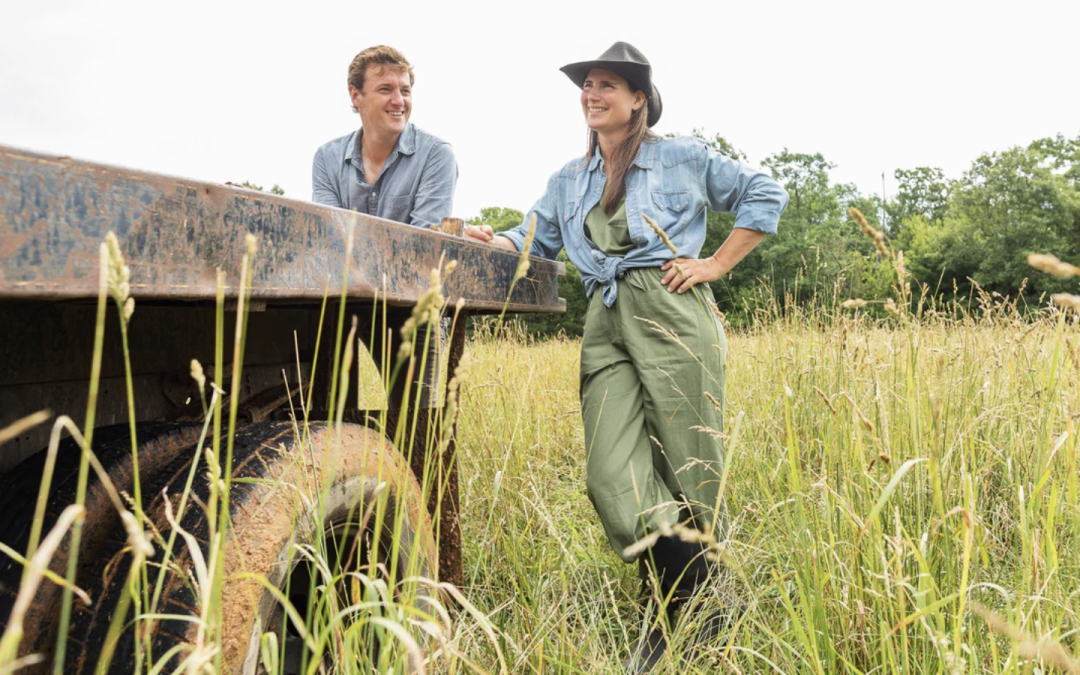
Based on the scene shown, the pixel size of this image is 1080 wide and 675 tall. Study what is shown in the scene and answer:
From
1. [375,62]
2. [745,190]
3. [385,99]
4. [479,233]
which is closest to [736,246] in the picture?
[745,190]

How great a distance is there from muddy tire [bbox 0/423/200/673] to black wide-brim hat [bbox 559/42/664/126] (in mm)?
2083

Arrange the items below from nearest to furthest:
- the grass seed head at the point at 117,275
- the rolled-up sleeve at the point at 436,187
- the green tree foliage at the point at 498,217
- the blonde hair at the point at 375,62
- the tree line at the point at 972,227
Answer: the grass seed head at the point at 117,275, the rolled-up sleeve at the point at 436,187, the blonde hair at the point at 375,62, the tree line at the point at 972,227, the green tree foliage at the point at 498,217

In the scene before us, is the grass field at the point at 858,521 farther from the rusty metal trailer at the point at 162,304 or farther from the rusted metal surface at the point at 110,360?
the rusted metal surface at the point at 110,360

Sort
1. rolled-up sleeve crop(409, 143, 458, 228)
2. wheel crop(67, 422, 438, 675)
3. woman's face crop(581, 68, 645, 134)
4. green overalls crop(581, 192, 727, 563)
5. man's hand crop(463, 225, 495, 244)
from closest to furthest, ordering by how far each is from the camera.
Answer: wheel crop(67, 422, 438, 675), man's hand crop(463, 225, 495, 244), green overalls crop(581, 192, 727, 563), woman's face crop(581, 68, 645, 134), rolled-up sleeve crop(409, 143, 458, 228)

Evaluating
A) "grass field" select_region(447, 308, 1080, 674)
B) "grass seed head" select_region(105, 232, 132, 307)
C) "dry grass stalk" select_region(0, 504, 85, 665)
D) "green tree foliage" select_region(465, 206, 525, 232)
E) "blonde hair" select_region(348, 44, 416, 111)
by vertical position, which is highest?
"green tree foliage" select_region(465, 206, 525, 232)

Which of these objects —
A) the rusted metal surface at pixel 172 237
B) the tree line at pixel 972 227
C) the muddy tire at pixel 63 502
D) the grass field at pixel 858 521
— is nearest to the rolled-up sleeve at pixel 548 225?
the grass field at pixel 858 521

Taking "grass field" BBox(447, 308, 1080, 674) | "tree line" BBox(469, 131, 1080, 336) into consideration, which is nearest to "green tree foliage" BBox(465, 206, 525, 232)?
"tree line" BBox(469, 131, 1080, 336)

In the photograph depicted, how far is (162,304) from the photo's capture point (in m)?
1.65

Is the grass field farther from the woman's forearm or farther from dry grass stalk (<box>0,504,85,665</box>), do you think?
dry grass stalk (<box>0,504,85,665</box>)

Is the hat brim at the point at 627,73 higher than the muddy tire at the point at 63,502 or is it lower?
higher

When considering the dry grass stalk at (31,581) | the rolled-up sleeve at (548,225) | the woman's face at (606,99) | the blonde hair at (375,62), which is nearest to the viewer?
the dry grass stalk at (31,581)

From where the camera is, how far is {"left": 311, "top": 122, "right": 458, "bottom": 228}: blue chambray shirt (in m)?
3.81

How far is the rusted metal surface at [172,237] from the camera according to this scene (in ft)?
2.76

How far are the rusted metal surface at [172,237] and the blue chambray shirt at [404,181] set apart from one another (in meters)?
2.20
